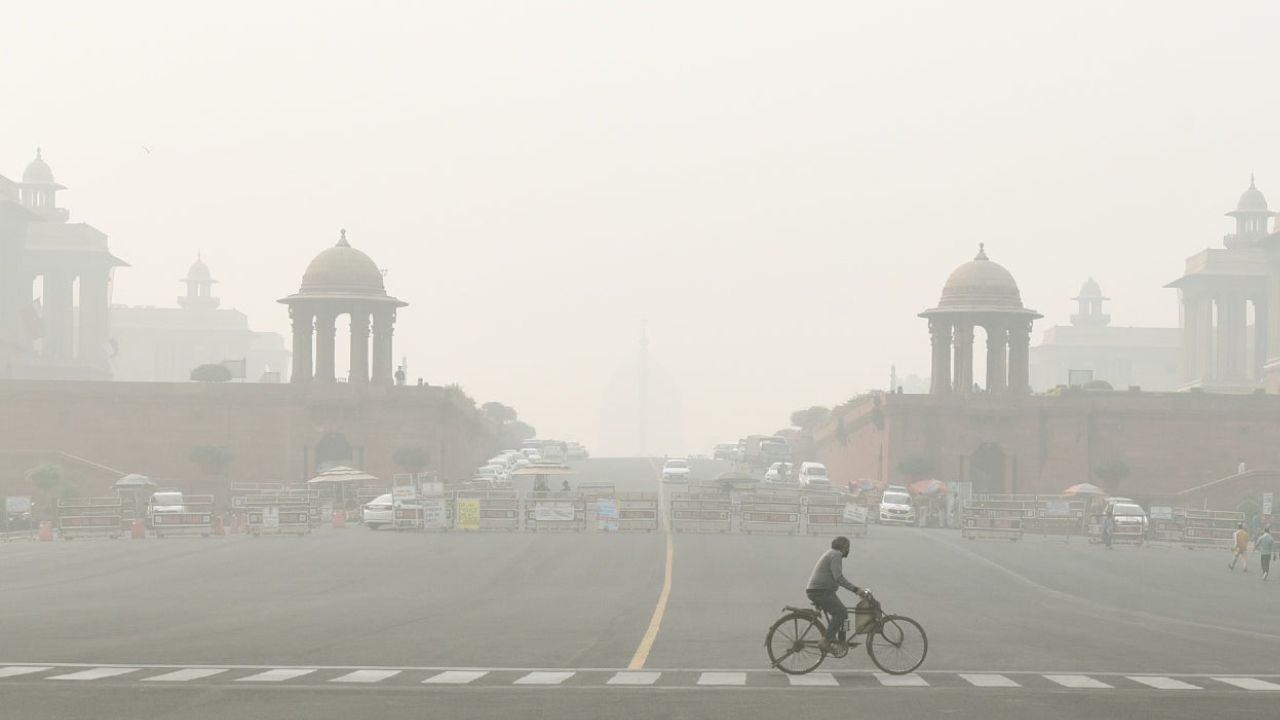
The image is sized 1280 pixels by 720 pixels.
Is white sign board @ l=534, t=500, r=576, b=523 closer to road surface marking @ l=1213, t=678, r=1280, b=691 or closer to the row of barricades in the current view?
the row of barricades

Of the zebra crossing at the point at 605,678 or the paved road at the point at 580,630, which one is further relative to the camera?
the zebra crossing at the point at 605,678

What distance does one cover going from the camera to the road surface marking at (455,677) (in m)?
21.5

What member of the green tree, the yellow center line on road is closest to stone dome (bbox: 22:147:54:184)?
the green tree

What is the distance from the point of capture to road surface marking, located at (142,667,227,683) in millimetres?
21386

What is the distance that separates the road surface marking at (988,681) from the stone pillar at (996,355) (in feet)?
278

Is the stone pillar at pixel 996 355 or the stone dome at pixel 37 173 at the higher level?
the stone dome at pixel 37 173

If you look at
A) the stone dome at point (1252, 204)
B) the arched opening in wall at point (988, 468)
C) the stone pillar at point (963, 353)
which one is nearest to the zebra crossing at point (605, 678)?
the arched opening in wall at point (988, 468)

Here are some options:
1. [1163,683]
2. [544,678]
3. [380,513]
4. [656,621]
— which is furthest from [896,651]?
[380,513]

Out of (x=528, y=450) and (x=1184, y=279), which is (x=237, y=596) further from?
(x=1184, y=279)

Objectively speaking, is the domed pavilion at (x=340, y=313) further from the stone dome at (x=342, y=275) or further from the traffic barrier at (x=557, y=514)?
the traffic barrier at (x=557, y=514)

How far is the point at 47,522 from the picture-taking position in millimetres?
64750

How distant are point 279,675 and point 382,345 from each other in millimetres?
85596

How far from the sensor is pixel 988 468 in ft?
341

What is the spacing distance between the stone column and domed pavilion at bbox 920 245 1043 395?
3656 centimetres
